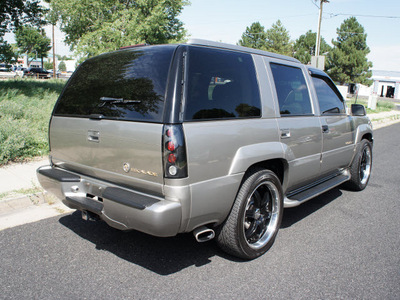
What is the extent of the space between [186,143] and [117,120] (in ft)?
2.28

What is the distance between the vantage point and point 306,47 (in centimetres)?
6594

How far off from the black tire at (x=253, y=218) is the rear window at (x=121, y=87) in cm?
109

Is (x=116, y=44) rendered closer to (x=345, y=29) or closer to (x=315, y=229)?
(x=315, y=229)

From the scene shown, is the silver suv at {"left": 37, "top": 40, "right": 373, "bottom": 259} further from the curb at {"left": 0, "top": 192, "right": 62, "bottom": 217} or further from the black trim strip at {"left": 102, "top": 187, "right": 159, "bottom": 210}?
the curb at {"left": 0, "top": 192, "right": 62, "bottom": 217}

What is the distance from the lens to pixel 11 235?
3.82m

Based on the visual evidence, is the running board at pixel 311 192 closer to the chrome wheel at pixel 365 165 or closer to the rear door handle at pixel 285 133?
the rear door handle at pixel 285 133

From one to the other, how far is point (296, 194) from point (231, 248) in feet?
4.26

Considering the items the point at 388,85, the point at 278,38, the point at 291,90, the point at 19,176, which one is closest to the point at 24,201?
the point at 19,176

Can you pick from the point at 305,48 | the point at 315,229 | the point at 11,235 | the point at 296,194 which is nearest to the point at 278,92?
the point at 296,194

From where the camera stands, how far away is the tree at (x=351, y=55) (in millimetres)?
53188

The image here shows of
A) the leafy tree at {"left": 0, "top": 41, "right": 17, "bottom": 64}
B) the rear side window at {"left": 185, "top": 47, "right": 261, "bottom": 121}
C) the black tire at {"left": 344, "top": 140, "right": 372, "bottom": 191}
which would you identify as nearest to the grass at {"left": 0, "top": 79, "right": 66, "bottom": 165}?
the rear side window at {"left": 185, "top": 47, "right": 261, "bottom": 121}

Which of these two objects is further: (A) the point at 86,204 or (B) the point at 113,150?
(A) the point at 86,204

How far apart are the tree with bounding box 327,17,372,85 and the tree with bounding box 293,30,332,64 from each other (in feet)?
13.1

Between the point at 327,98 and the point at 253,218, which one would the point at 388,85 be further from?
the point at 253,218
